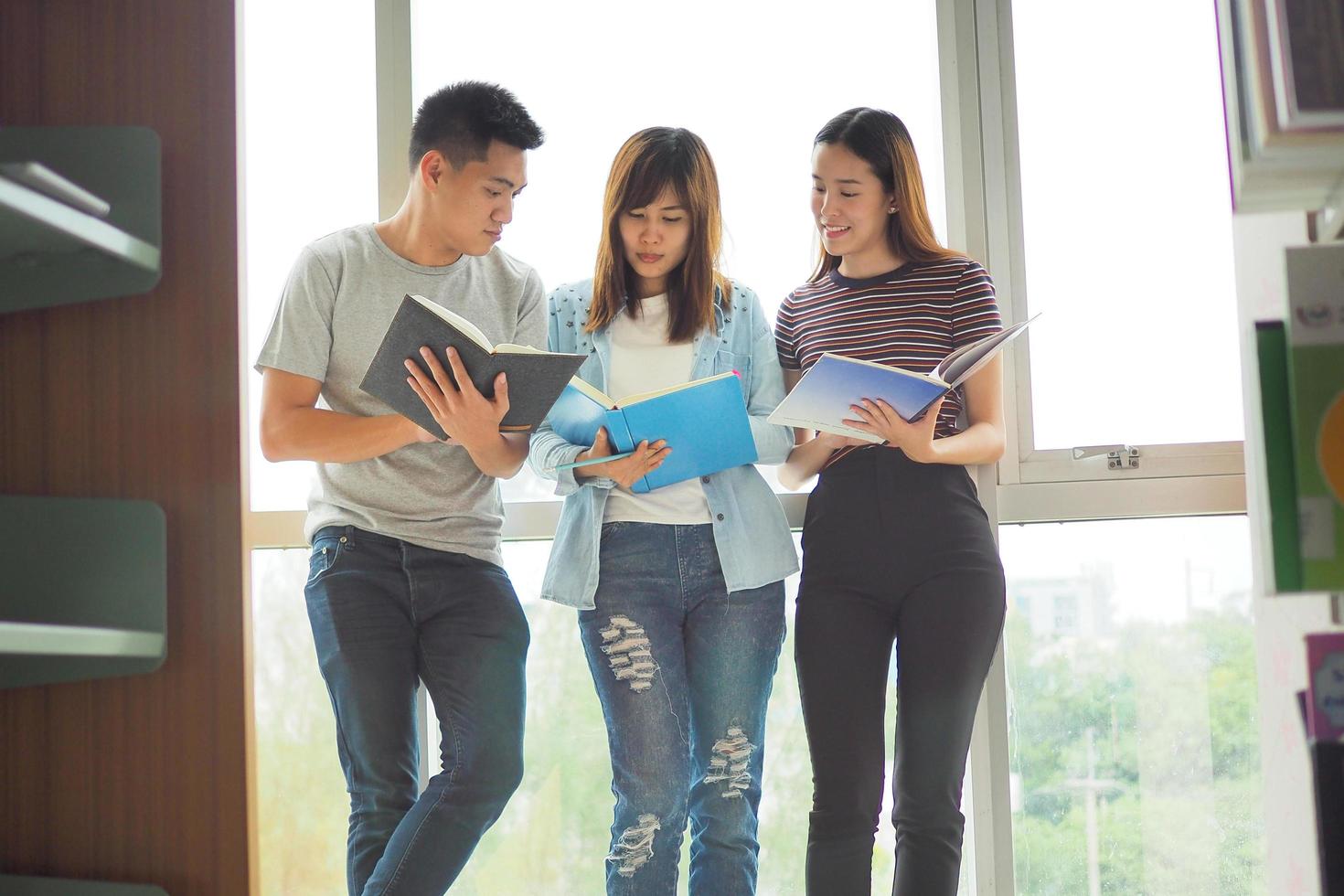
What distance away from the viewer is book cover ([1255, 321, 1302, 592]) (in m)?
0.83

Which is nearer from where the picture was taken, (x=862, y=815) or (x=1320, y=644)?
(x=1320, y=644)

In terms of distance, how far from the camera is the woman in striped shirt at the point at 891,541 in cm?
169

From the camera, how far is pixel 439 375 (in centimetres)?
152

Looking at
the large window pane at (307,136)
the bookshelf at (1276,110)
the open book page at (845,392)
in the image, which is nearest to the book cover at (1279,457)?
the bookshelf at (1276,110)

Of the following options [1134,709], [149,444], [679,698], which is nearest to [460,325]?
[149,444]

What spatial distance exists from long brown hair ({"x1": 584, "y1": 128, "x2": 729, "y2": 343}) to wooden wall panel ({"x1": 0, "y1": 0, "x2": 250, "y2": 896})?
844 millimetres

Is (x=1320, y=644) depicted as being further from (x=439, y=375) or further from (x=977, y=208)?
(x=977, y=208)

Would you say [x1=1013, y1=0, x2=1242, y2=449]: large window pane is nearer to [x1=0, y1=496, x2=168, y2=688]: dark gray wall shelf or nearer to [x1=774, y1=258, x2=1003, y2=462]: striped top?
[x1=774, y1=258, x2=1003, y2=462]: striped top

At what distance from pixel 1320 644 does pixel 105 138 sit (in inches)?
48.5

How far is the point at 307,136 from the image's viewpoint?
2.18 metres

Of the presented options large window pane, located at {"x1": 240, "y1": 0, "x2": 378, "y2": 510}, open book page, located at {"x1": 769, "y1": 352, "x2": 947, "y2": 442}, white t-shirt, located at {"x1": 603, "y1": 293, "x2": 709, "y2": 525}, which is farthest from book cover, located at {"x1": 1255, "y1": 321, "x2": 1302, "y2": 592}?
large window pane, located at {"x1": 240, "y1": 0, "x2": 378, "y2": 510}

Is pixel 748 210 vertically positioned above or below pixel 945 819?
above

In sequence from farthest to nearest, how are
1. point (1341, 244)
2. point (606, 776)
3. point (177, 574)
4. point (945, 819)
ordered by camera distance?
1. point (606, 776)
2. point (945, 819)
3. point (177, 574)
4. point (1341, 244)

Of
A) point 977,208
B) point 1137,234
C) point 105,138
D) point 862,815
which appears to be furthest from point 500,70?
point 862,815
